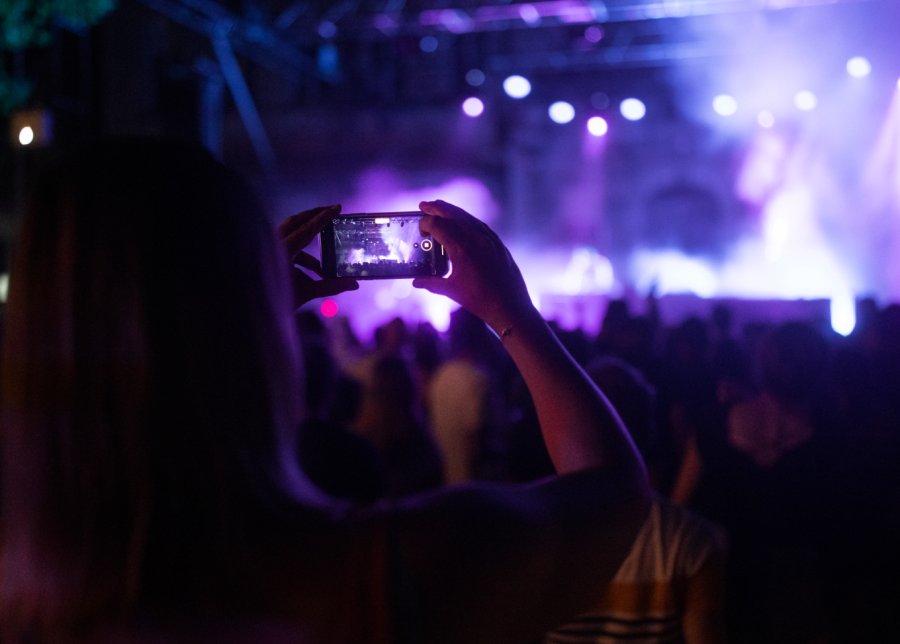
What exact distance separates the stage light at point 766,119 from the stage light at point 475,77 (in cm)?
596

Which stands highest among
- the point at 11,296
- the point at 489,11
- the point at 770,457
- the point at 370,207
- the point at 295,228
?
the point at 489,11

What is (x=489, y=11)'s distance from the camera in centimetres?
1497

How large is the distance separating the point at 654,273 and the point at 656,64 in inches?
179

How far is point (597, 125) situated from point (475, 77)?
3314 millimetres

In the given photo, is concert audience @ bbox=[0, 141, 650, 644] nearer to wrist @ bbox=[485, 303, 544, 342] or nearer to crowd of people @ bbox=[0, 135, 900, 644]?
crowd of people @ bbox=[0, 135, 900, 644]

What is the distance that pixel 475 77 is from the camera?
19.7 metres

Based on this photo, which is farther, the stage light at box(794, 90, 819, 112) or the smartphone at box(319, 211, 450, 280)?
the stage light at box(794, 90, 819, 112)

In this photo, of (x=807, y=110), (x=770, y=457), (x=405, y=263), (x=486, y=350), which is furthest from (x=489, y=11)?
(x=405, y=263)

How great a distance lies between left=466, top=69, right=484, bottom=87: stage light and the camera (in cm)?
1956

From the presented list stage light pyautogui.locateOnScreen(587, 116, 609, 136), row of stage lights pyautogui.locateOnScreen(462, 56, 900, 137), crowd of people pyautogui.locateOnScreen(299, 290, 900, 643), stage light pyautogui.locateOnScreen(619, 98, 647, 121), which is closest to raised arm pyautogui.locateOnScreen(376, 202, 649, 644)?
crowd of people pyautogui.locateOnScreen(299, 290, 900, 643)

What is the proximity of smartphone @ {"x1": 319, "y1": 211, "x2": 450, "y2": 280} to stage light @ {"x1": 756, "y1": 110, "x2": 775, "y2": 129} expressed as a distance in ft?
49.4

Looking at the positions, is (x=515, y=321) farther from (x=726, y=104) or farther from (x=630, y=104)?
(x=726, y=104)

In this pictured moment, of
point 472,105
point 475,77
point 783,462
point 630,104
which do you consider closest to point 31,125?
point 783,462

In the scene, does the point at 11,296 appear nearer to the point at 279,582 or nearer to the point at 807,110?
the point at 279,582
